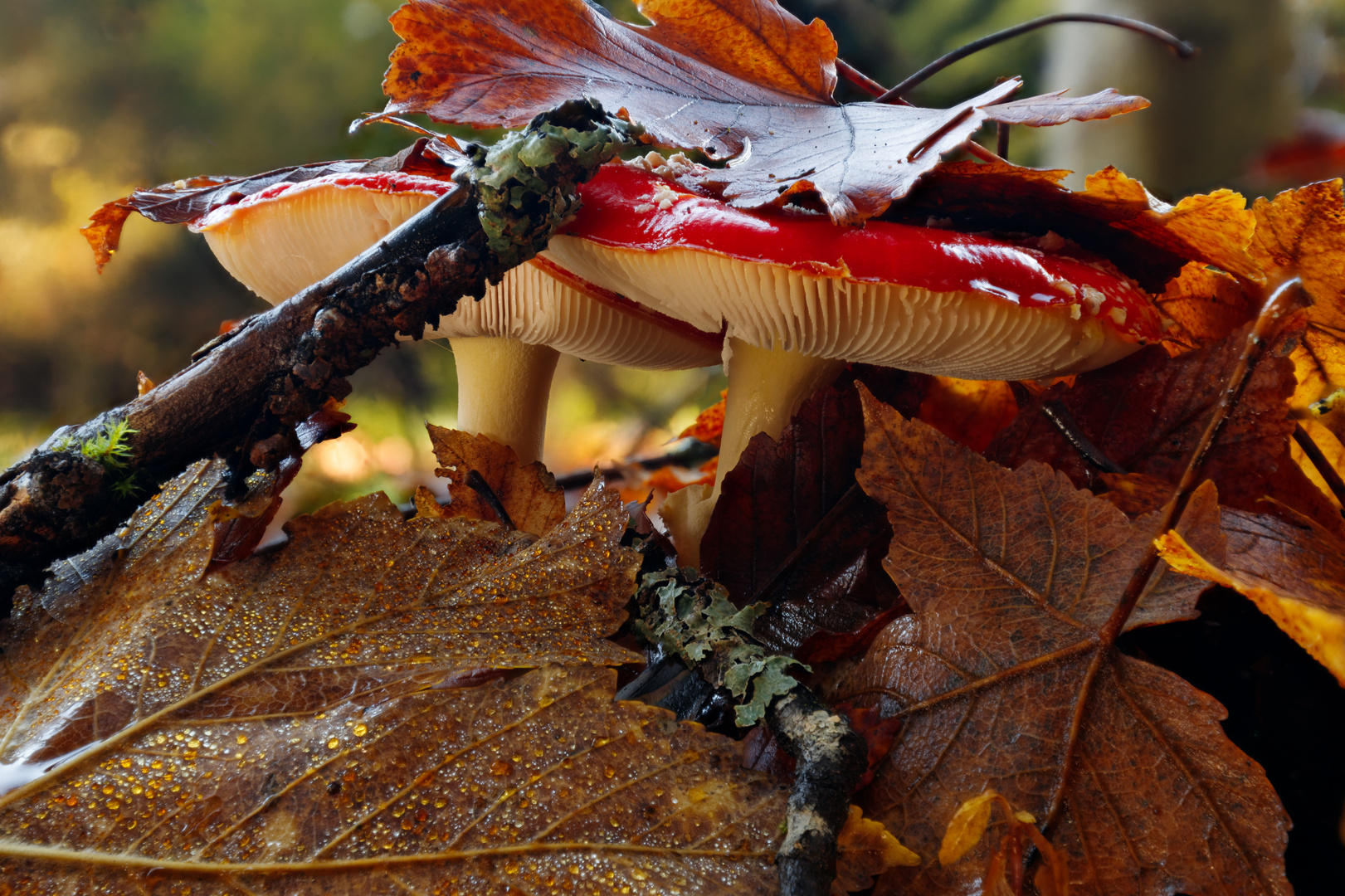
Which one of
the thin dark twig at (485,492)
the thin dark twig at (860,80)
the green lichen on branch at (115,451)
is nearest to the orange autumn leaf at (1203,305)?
the thin dark twig at (860,80)

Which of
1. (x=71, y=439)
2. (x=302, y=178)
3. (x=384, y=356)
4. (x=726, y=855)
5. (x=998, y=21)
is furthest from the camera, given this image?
(x=384, y=356)

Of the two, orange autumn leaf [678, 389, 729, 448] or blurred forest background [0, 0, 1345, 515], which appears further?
blurred forest background [0, 0, 1345, 515]

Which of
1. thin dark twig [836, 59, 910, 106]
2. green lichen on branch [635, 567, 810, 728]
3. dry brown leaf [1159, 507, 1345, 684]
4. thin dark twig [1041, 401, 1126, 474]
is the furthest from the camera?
thin dark twig [836, 59, 910, 106]

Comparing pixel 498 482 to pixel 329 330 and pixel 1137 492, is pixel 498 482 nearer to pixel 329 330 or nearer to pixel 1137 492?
pixel 329 330

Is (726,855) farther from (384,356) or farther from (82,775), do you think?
(384,356)

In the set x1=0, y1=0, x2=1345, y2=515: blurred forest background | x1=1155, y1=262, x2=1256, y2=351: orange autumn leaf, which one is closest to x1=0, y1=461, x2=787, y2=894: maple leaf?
x1=1155, y1=262, x2=1256, y2=351: orange autumn leaf

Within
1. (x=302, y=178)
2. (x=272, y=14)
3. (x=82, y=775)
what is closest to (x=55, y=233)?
(x=272, y=14)

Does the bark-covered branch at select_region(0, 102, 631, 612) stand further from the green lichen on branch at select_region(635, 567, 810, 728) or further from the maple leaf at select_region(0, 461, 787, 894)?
the green lichen on branch at select_region(635, 567, 810, 728)

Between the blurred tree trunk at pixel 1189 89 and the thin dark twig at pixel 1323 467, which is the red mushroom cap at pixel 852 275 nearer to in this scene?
the thin dark twig at pixel 1323 467
